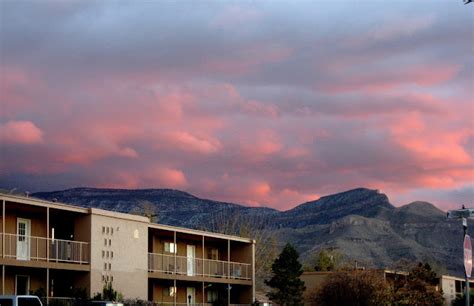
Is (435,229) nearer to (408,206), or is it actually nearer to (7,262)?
(408,206)

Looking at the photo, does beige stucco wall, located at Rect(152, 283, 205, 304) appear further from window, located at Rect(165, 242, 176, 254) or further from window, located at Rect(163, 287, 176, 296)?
window, located at Rect(165, 242, 176, 254)

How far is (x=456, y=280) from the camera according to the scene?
83938mm

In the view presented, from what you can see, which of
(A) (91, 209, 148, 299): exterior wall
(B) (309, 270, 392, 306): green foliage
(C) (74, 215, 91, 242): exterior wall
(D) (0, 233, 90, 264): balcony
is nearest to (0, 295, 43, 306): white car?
(D) (0, 233, 90, 264): balcony

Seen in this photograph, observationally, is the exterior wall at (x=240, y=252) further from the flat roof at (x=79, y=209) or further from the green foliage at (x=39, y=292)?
the green foliage at (x=39, y=292)

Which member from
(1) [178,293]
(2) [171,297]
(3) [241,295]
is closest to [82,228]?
(2) [171,297]

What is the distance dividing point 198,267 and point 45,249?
50.2 feet

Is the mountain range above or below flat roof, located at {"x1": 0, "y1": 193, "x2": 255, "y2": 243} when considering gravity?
above

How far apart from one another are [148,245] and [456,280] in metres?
41.9

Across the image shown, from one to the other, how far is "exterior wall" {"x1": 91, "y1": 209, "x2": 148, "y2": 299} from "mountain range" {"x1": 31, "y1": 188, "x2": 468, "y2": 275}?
234 feet

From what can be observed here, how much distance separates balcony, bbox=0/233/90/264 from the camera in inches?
1567

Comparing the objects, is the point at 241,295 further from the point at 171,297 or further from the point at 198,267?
the point at 171,297

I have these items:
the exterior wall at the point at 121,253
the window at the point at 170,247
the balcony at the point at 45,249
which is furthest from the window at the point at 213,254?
the balcony at the point at 45,249

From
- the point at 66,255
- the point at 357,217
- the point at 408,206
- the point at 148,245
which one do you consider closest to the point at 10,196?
the point at 66,255

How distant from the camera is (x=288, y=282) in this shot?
58750 mm
